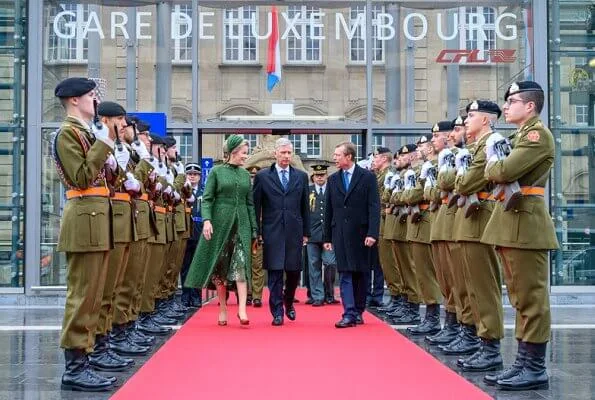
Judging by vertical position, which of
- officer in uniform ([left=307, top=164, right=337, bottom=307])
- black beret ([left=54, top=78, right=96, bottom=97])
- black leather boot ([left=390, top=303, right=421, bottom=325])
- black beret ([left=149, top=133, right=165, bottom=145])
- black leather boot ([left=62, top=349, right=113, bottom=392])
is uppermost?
black beret ([left=54, top=78, right=96, bottom=97])

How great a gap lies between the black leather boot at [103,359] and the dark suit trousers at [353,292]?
3.29 m

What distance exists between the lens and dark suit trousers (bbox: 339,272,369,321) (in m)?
9.95

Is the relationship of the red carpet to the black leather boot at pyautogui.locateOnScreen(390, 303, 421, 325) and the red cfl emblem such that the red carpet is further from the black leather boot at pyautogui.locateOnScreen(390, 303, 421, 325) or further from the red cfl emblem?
the red cfl emblem

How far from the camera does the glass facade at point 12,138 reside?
1366 centimetres

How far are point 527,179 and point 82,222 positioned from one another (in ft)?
9.64

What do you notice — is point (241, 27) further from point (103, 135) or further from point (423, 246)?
point (103, 135)

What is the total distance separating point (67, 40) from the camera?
14031 millimetres

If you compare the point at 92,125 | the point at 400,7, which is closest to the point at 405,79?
the point at 400,7

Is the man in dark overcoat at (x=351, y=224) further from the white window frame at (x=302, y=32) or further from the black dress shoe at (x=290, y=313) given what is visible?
the white window frame at (x=302, y=32)

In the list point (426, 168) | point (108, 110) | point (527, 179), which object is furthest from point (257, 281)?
point (527, 179)

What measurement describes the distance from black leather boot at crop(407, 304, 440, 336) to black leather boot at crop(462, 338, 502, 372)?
6.84 feet

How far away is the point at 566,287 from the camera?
13.9 m

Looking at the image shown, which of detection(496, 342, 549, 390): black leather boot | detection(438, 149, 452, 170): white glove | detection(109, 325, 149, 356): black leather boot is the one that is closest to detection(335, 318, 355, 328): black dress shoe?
detection(109, 325, 149, 356): black leather boot

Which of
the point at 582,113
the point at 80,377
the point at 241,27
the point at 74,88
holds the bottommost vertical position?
the point at 80,377
